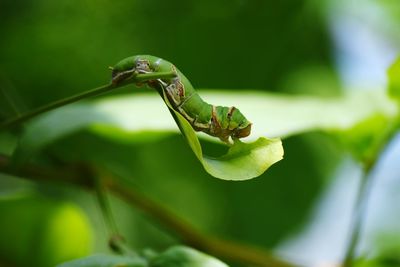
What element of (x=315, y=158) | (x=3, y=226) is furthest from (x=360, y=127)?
(x=3, y=226)

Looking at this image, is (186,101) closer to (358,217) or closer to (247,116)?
(247,116)

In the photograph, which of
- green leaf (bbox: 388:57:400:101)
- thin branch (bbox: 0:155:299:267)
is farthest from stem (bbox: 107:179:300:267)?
green leaf (bbox: 388:57:400:101)

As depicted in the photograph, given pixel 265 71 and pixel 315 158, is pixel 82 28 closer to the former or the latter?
pixel 265 71

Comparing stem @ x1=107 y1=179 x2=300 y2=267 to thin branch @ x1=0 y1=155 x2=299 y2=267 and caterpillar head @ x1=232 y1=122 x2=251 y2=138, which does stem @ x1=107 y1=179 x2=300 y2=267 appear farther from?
caterpillar head @ x1=232 y1=122 x2=251 y2=138

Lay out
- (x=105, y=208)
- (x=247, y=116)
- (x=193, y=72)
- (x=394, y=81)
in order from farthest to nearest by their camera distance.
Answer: (x=193, y=72) → (x=394, y=81) → (x=247, y=116) → (x=105, y=208)

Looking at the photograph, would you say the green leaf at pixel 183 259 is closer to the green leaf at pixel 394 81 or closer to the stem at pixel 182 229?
the stem at pixel 182 229

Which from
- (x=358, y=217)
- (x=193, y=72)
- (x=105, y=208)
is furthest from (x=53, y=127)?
(x=193, y=72)

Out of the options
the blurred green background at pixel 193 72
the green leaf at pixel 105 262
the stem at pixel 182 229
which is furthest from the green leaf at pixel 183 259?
the blurred green background at pixel 193 72
